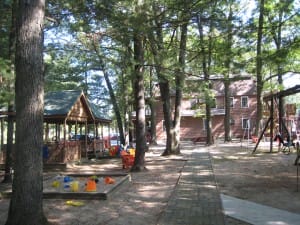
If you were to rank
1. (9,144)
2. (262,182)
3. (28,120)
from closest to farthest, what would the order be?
(28,120), (262,182), (9,144)

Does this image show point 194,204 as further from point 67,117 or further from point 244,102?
point 244,102

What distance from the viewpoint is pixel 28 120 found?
629 centimetres

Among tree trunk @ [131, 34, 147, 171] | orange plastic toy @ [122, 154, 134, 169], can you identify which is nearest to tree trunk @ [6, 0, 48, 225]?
tree trunk @ [131, 34, 147, 171]

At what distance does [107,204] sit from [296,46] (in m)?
9.62

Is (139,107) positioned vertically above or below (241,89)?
below

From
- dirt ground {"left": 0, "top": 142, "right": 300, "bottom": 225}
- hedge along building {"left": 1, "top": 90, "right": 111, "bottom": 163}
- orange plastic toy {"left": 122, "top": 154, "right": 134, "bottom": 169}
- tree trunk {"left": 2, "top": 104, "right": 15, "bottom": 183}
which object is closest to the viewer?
dirt ground {"left": 0, "top": 142, "right": 300, "bottom": 225}

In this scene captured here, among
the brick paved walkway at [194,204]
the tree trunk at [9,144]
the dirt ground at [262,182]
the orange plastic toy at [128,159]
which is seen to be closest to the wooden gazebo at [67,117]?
the orange plastic toy at [128,159]

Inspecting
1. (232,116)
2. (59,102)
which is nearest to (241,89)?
(232,116)

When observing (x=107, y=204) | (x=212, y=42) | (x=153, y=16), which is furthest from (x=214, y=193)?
(x=212, y=42)

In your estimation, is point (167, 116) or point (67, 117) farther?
point (167, 116)

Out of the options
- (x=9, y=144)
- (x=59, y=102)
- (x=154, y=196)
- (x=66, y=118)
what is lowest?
(x=154, y=196)

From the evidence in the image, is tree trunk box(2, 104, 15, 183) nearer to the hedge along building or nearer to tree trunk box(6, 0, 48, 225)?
the hedge along building

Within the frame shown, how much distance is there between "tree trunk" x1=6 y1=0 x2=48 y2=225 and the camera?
6227 mm

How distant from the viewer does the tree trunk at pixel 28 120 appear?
6.23 metres
